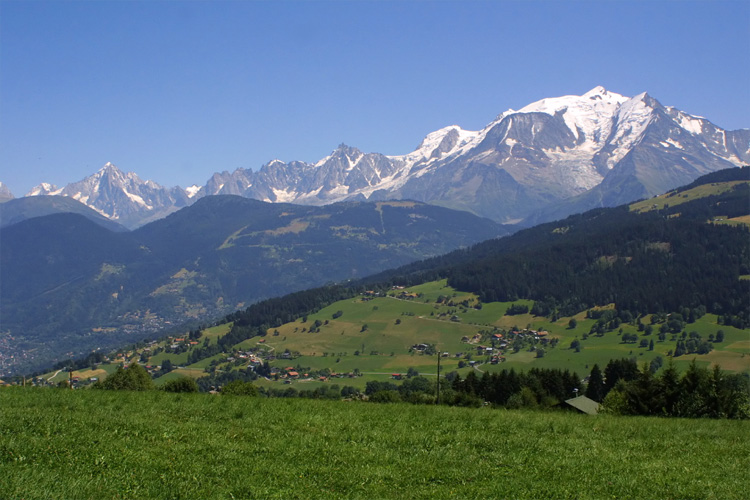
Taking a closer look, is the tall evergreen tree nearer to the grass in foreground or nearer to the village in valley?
the village in valley

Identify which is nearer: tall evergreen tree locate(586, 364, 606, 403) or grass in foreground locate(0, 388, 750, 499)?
grass in foreground locate(0, 388, 750, 499)

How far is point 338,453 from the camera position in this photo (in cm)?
1625

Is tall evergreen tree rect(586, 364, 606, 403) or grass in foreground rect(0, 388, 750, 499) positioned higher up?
grass in foreground rect(0, 388, 750, 499)

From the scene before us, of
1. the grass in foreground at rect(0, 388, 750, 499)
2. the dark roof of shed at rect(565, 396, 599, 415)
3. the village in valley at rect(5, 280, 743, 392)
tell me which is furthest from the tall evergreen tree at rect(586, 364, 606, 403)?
the grass in foreground at rect(0, 388, 750, 499)

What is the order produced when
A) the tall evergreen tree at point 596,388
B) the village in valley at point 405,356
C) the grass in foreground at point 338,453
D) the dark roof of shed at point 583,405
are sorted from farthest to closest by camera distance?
the village in valley at point 405,356 → the tall evergreen tree at point 596,388 → the dark roof of shed at point 583,405 → the grass in foreground at point 338,453

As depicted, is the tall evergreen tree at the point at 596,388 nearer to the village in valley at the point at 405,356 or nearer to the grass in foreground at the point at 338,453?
the village in valley at the point at 405,356

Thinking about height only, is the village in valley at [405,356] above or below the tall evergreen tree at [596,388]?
below

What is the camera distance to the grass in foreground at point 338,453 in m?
13.7

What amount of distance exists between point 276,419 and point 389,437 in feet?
13.9

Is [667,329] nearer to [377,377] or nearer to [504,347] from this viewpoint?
[504,347]

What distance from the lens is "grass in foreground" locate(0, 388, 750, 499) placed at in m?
13.7

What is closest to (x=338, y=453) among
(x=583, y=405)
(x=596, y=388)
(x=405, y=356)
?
(x=583, y=405)

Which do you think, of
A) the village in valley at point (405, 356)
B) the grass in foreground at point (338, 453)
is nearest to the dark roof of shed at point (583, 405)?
the grass in foreground at point (338, 453)

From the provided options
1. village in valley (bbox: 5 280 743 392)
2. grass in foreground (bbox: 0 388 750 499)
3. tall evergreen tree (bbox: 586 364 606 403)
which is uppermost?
grass in foreground (bbox: 0 388 750 499)
